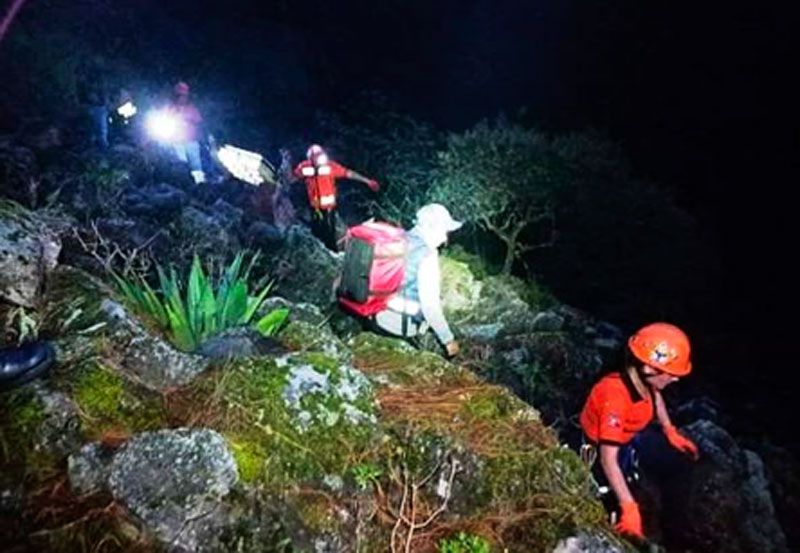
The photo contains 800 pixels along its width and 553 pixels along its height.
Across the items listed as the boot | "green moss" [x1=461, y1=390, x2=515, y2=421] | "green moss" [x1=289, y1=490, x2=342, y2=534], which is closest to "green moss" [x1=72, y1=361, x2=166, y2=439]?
the boot

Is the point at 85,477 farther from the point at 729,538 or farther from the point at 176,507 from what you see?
the point at 729,538

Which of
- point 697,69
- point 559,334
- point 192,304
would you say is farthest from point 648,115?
point 192,304

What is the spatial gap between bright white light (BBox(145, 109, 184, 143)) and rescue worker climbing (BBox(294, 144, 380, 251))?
13.9 ft

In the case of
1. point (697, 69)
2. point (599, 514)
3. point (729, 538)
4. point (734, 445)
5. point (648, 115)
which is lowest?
point (729, 538)

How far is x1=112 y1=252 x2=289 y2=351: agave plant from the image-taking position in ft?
14.6

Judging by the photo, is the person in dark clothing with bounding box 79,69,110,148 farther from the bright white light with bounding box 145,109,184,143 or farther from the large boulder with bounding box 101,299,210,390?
the large boulder with bounding box 101,299,210,390

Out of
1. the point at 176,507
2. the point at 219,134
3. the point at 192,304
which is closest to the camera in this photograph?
the point at 176,507

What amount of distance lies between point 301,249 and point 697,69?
19798 millimetres

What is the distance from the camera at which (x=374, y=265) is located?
18.1 feet

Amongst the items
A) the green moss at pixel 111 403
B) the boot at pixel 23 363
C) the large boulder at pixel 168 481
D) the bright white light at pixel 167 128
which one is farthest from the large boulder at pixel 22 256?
the bright white light at pixel 167 128

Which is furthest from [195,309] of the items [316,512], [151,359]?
[316,512]

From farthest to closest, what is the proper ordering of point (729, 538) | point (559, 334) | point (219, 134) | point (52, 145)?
point (219, 134) < point (52, 145) < point (559, 334) < point (729, 538)

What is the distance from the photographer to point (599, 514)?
3395 mm

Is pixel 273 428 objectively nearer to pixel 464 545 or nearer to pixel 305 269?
pixel 464 545
